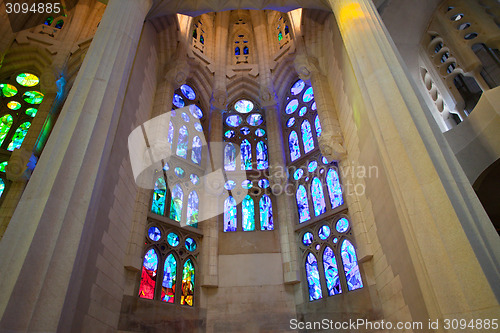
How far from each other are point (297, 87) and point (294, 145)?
2287mm

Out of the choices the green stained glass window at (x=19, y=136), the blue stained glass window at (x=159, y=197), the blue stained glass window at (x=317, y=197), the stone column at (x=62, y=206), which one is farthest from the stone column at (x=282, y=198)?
the green stained glass window at (x=19, y=136)

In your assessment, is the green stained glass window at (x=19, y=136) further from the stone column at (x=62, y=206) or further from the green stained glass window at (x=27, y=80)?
the stone column at (x=62, y=206)

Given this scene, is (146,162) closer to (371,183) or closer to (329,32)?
(371,183)

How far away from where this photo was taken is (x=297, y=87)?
11.6m

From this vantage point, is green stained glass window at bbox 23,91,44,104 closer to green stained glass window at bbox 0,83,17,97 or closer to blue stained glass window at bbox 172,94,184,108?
green stained glass window at bbox 0,83,17,97

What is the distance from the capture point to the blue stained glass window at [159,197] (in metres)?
8.38

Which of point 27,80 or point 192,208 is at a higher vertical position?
point 27,80

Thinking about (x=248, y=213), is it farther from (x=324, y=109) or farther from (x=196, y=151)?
(x=324, y=109)

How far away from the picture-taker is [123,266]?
643 cm

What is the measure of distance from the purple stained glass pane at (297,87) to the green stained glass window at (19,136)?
339 inches

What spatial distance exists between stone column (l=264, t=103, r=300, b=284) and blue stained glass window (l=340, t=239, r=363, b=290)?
4.28ft

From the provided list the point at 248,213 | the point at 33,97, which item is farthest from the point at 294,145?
the point at 33,97

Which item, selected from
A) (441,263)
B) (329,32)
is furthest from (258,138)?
(441,263)

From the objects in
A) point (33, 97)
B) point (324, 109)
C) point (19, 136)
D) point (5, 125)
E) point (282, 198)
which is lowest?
point (282, 198)
